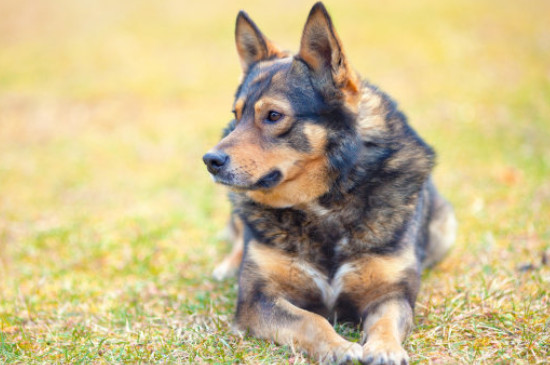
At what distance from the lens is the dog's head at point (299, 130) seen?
394 cm

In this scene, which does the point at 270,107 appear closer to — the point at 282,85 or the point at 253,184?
the point at 282,85

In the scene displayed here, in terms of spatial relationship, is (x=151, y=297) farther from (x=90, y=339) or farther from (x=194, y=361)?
(x=194, y=361)

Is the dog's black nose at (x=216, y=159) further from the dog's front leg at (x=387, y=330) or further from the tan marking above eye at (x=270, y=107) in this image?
the dog's front leg at (x=387, y=330)

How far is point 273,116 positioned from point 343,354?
1768 millimetres

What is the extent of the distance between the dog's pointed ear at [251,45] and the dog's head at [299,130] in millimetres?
754

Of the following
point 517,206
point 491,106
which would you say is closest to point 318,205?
point 517,206

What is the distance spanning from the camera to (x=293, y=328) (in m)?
3.72

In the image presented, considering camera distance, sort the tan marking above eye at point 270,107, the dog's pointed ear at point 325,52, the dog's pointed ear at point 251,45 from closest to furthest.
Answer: the dog's pointed ear at point 325,52 < the tan marking above eye at point 270,107 < the dog's pointed ear at point 251,45

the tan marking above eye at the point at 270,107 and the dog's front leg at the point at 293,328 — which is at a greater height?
the tan marking above eye at the point at 270,107

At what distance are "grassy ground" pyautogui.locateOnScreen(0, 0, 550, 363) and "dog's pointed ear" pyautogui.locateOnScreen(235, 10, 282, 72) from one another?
2.16 meters

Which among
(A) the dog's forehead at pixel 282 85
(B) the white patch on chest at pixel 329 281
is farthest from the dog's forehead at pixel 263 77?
(B) the white patch on chest at pixel 329 281

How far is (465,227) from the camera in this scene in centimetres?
666

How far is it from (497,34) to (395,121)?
15.7 metres

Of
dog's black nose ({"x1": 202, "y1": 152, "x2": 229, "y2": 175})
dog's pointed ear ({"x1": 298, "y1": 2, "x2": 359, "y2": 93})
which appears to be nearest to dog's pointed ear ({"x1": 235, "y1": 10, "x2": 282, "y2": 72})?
dog's pointed ear ({"x1": 298, "y1": 2, "x2": 359, "y2": 93})
